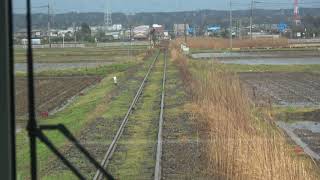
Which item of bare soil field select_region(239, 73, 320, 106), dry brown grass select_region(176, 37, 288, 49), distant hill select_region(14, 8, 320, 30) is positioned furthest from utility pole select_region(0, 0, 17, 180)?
dry brown grass select_region(176, 37, 288, 49)

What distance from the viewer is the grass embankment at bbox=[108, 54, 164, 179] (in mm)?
9216

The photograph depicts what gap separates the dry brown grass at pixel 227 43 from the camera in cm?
8512

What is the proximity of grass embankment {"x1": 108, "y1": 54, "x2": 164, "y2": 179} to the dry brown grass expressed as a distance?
217ft

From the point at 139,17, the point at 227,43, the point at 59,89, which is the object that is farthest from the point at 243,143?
the point at 227,43

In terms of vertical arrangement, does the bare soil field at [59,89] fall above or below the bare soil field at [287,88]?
below

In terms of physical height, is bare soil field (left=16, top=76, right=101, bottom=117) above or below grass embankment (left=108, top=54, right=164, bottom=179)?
below

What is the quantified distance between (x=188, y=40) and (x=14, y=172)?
87.2m

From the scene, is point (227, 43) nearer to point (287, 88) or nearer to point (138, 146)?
point (287, 88)

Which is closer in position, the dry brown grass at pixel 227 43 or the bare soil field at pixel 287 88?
the bare soil field at pixel 287 88

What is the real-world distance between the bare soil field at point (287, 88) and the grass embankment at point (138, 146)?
3332 millimetres

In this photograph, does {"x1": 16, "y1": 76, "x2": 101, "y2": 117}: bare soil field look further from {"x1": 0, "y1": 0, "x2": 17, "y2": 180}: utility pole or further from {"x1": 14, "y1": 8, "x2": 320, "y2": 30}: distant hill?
{"x1": 0, "y1": 0, "x2": 17, "y2": 180}: utility pole

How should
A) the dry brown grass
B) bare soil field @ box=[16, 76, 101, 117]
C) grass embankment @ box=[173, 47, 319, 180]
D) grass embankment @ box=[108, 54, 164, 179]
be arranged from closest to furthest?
1. grass embankment @ box=[173, 47, 319, 180]
2. grass embankment @ box=[108, 54, 164, 179]
3. bare soil field @ box=[16, 76, 101, 117]
4. the dry brown grass

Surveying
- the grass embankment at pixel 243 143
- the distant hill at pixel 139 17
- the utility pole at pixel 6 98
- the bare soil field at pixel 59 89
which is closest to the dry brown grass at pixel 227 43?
the bare soil field at pixel 59 89

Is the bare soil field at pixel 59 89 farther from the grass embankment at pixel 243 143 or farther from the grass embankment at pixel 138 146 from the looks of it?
the grass embankment at pixel 243 143
